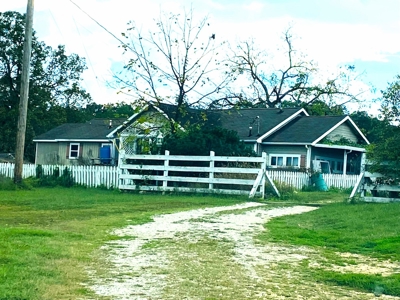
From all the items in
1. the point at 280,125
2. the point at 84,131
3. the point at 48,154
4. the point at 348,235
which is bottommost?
the point at 348,235

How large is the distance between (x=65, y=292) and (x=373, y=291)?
3477mm

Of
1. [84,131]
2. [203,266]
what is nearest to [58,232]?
[203,266]

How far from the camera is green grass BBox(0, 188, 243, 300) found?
7070 millimetres

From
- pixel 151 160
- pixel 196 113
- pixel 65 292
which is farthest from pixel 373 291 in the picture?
pixel 196 113

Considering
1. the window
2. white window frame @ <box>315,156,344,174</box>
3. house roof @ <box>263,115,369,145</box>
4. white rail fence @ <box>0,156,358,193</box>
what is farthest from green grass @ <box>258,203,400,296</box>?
white window frame @ <box>315,156,344,174</box>

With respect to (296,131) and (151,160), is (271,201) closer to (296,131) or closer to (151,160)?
(151,160)

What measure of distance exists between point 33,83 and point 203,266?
181 ft

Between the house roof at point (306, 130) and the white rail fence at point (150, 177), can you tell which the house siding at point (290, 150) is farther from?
the white rail fence at point (150, 177)

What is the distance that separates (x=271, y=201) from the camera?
70.4ft

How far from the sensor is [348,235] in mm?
12062

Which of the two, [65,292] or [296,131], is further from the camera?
[296,131]

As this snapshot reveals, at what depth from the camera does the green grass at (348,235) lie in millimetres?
7898

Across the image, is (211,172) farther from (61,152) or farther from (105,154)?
(61,152)

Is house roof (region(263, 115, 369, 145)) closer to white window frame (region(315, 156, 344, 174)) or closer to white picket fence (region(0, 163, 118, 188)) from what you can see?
white window frame (region(315, 156, 344, 174))
